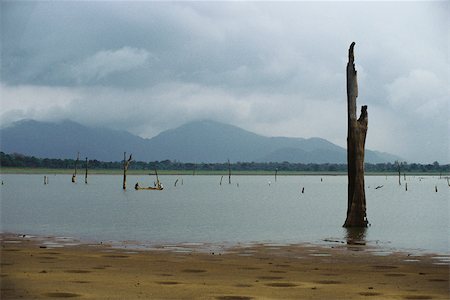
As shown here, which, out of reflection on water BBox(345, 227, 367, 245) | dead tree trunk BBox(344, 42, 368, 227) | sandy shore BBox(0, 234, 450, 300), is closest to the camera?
sandy shore BBox(0, 234, 450, 300)

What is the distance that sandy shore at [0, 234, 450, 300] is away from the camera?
567 inches

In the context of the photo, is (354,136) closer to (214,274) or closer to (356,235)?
(356,235)

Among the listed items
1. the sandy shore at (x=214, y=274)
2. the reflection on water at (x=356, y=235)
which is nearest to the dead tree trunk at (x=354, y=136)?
the reflection on water at (x=356, y=235)

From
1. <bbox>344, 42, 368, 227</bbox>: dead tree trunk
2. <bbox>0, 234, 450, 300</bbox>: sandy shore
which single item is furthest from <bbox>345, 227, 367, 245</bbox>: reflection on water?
<bbox>0, 234, 450, 300</bbox>: sandy shore

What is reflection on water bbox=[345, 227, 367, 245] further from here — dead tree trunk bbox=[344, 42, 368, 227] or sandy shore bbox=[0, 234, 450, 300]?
sandy shore bbox=[0, 234, 450, 300]

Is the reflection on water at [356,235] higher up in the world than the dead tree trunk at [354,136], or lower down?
lower down

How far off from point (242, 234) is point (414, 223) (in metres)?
19.5

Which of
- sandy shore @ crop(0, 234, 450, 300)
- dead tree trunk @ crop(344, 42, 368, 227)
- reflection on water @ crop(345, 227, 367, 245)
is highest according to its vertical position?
dead tree trunk @ crop(344, 42, 368, 227)

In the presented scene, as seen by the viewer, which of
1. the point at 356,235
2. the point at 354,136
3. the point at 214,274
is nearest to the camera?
the point at 214,274

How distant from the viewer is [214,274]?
18.2 metres

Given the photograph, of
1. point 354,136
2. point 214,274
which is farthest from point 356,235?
point 214,274

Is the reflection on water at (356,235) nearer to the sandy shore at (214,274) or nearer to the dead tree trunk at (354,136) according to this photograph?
the dead tree trunk at (354,136)

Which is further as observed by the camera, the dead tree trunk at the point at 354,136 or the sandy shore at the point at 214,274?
the dead tree trunk at the point at 354,136

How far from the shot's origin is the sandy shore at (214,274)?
1441 centimetres
